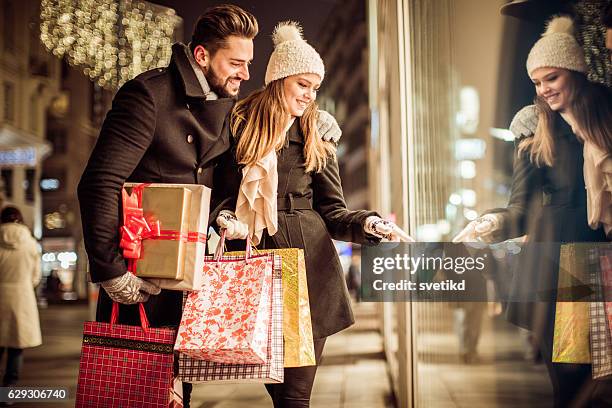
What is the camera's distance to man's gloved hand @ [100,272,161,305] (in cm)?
215

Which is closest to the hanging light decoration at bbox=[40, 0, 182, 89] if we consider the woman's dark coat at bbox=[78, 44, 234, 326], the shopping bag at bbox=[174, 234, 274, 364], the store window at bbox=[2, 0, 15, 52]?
the store window at bbox=[2, 0, 15, 52]

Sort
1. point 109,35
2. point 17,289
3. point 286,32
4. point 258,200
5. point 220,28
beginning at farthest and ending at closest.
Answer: point 17,289 < point 109,35 < point 286,32 < point 220,28 < point 258,200

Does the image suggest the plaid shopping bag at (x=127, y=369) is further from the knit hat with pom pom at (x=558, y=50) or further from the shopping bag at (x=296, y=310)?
the knit hat with pom pom at (x=558, y=50)

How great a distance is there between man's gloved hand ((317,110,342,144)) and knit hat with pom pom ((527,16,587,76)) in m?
0.80

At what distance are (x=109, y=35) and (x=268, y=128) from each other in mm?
1067

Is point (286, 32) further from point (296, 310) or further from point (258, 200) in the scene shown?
point (296, 310)

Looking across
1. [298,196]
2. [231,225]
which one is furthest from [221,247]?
[298,196]

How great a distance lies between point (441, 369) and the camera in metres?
3.58

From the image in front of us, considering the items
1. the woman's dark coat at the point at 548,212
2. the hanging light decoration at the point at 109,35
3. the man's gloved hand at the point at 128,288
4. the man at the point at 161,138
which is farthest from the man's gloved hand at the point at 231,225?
the woman's dark coat at the point at 548,212

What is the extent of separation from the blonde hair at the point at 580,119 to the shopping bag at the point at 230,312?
1137mm

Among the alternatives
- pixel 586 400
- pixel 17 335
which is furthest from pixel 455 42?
pixel 17 335

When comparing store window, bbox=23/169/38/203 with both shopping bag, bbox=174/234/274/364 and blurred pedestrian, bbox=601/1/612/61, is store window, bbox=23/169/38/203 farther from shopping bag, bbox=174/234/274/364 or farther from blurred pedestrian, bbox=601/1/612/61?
blurred pedestrian, bbox=601/1/612/61

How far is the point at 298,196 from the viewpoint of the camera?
2.44 metres

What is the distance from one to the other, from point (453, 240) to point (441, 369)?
1.11 meters
